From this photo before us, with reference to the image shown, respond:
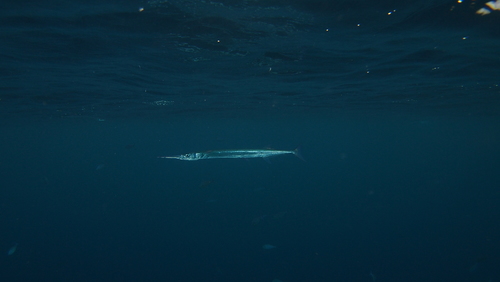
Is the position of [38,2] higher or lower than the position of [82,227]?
higher

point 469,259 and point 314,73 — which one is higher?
point 314,73

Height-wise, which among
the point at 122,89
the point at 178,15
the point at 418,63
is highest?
the point at 178,15

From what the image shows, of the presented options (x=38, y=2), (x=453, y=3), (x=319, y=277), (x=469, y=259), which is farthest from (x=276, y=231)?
(x=38, y=2)

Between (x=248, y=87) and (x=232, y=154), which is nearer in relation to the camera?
(x=232, y=154)

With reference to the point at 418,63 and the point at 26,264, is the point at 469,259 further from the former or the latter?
the point at 26,264

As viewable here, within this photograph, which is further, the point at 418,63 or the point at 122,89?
the point at 122,89

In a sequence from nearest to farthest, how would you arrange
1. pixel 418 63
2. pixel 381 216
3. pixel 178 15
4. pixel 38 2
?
1. pixel 38 2
2. pixel 178 15
3. pixel 418 63
4. pixel 381 216

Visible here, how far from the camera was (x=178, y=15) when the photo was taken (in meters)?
7.22

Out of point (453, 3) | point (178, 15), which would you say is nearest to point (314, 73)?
point (453, 3)

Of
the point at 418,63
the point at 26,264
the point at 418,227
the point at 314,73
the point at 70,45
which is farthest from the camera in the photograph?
the point at 418,227

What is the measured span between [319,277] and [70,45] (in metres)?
17.0

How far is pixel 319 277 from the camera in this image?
15648mm

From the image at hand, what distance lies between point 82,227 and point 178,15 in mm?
26259

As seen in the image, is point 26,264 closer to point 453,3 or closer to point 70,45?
point 70,45
